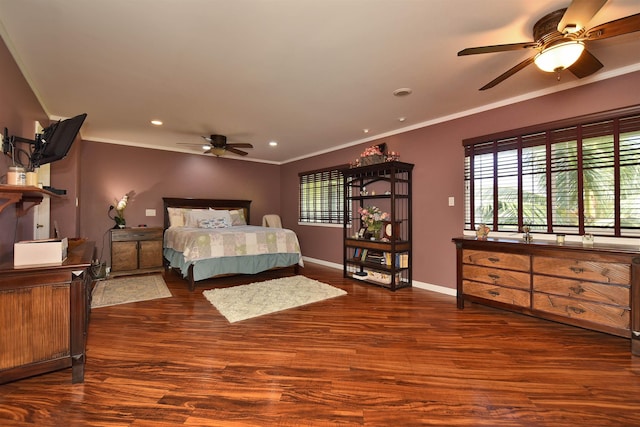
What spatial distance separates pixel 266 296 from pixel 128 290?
6.62ft

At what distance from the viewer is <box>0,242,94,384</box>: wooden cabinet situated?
1.71 metres

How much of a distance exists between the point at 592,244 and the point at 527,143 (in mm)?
1256

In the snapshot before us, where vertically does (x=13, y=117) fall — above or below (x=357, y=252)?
above

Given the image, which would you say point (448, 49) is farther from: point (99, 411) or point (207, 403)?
point (99, 411)

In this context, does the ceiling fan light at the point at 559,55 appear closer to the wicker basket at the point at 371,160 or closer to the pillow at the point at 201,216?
the wicker basket at the point at 371,160

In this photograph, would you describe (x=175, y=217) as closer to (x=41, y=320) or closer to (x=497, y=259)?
(x=41, y=320)

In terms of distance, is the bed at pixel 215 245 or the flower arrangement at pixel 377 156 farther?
the flower arrangement at pixel 377 156

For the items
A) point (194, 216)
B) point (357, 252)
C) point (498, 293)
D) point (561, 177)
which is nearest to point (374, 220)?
point (357, 252)

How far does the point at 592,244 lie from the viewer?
2553 mm

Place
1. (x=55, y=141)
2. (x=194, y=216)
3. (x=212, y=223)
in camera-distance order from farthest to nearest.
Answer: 1. (x=194, y=216)
2. (x=212, y=223)
3. (x=55, y=141)

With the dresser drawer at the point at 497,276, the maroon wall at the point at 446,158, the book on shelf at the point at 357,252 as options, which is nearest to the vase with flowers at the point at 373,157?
the maroon wall at the point at 446,158

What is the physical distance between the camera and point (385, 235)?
14.2 ft

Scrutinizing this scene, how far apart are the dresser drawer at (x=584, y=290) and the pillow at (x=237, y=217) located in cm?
511

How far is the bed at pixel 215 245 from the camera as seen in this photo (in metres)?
4.00
